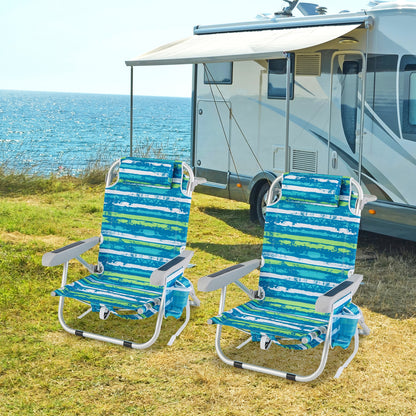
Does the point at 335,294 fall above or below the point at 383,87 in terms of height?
below

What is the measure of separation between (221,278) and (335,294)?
70 centimetres

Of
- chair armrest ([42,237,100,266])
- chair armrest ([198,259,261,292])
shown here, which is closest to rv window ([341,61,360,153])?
chair armrest ([198,259,261,292])

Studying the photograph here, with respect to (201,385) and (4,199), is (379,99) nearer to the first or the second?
(201,385)

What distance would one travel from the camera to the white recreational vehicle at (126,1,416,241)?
21.2 feet

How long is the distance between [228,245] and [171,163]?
2609 millimetres

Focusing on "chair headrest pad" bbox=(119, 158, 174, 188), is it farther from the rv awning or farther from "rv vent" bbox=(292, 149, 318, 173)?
"rv vent" bbox=(292, 149, 318, 173)

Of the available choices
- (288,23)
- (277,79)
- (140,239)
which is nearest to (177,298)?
(140,239)

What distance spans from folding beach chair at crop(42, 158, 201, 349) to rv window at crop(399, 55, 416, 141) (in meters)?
2.47

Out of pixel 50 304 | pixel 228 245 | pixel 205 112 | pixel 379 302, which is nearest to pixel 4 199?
pixel 205 112

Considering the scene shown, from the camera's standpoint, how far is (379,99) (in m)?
6.64

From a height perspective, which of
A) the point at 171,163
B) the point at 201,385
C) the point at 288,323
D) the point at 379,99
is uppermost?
the point at 379,99

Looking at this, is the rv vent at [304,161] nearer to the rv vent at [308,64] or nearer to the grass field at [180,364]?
the rv vent at [308,64]

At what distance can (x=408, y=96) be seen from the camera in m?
6.42

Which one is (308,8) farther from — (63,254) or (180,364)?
(180,364)
